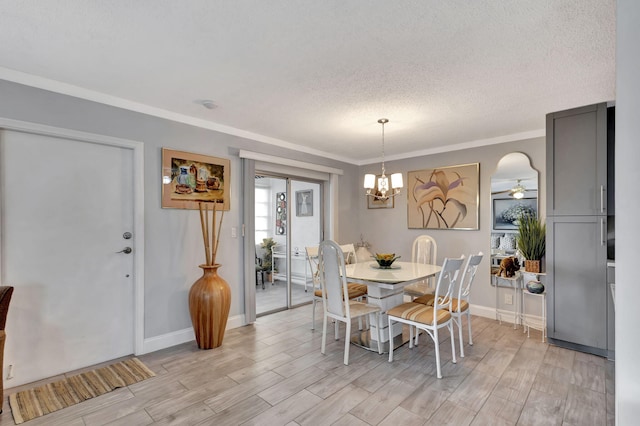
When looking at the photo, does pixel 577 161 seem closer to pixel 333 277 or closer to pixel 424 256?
pixel 424 256

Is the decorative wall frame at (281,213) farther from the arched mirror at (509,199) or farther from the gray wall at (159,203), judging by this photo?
the arched mirror at (509,199)

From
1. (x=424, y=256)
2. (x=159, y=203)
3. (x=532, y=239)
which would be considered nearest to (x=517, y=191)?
(x=532, y=239)

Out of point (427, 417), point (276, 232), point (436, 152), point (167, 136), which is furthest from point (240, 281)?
point (436, 152)

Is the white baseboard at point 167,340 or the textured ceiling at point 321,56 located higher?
the textured ceiling at point 321,56

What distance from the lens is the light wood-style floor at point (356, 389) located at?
1.99m

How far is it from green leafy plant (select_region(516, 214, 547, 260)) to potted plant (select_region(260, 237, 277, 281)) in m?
3.07

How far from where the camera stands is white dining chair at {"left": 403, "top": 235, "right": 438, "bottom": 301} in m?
3.70

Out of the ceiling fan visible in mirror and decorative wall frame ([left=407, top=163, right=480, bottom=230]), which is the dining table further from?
the ceiling fan visible in mirror

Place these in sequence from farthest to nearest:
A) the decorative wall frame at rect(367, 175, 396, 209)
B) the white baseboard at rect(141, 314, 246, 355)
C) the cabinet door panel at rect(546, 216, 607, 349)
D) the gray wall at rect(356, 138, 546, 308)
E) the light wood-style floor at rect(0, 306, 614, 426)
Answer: the decorative wall frame at rect(367, 175, 396, 209) < the gray wall at rect(356, 138, 546, 308) < the white baseboard at rect(141, 314, 246, 355) < the cabinet door panel at rect(546, 216, 607, 349) < the light wood-style floor at rect(0, 306, 614, 426)

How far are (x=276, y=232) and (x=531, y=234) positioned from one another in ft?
10.2

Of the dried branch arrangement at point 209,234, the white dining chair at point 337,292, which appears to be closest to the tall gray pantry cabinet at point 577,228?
the white dining chair at point 337,292

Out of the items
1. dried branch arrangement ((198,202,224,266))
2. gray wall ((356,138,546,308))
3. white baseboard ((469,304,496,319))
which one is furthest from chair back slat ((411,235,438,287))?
dried branch arrangement ((198,202,224,266))

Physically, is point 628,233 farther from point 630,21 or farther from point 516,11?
point 516,11

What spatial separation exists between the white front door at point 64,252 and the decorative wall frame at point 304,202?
2.29m
